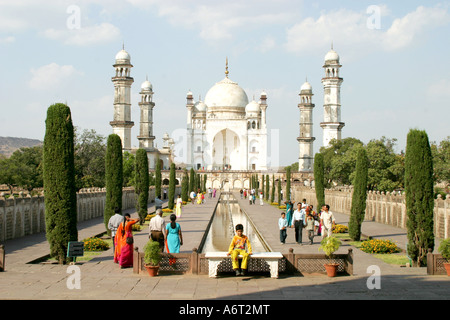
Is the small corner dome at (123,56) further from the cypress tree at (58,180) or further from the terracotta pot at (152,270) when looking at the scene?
the terracotta pot at (152,270)

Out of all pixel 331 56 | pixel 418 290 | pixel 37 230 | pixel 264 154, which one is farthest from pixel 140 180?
pixel 264 154

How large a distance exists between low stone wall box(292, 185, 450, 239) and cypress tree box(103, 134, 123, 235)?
27.4ft

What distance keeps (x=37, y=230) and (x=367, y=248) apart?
29.5 feet

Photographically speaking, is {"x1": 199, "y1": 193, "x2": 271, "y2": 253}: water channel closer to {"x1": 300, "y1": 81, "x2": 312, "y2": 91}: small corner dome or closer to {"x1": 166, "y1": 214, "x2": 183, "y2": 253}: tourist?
{"x1": 166, "y1": 214, "x2": 183, "y2": 253}: tourist

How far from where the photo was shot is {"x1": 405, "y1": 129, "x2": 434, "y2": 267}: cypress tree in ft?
30.1

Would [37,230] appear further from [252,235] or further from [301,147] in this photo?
[301,147]

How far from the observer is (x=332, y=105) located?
50.4 meters

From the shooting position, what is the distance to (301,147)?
5744cm

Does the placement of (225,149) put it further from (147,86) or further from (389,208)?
(389,208)

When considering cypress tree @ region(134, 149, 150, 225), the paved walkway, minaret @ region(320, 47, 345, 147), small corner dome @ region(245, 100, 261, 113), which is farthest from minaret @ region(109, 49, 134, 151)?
the paved walkway

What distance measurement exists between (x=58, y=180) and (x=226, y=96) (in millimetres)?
57823

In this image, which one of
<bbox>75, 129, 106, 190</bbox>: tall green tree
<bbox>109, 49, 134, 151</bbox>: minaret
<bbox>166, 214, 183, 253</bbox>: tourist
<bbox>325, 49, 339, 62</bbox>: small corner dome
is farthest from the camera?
<bbox>325, 49, 339, 62</bbox>: small corner dome

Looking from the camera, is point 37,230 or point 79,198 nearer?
point 37,230

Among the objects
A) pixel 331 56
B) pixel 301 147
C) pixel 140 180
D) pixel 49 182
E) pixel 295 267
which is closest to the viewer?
pixel 295 267
